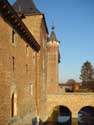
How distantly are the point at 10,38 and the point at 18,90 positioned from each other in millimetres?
4217

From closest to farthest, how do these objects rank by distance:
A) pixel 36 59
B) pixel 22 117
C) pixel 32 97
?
pixel 22 117 → pixel 32 97 → pixel 36 59

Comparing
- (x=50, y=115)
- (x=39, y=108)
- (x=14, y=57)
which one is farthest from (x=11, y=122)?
(x=50, y=115)

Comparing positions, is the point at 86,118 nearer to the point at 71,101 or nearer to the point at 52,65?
the point at 71,101

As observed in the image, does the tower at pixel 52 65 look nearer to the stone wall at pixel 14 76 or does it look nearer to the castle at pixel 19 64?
the castle at pixel 19 64

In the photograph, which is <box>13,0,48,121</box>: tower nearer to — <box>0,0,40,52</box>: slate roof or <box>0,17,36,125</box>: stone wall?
<box>0,17,36,125</box>: stone wall

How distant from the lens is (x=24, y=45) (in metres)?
22.1

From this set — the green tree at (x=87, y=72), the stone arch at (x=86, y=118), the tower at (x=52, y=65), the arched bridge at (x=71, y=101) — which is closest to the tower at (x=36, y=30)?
the arched bridge at (x=71, y=101)

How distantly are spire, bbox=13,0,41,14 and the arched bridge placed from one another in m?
13.5

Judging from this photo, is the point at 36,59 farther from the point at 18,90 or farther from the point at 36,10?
the point at 18,90

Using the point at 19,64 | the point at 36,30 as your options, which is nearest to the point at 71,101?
the point at 36,30

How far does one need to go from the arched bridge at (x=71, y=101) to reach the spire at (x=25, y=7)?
44.2ft

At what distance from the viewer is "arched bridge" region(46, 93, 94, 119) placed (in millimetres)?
37875

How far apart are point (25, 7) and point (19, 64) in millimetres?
12823

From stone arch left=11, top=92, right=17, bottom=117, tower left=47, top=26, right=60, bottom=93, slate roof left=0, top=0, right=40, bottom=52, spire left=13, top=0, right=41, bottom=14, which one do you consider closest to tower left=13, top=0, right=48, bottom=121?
spire left=13, top=0, right=41, bottom=14
